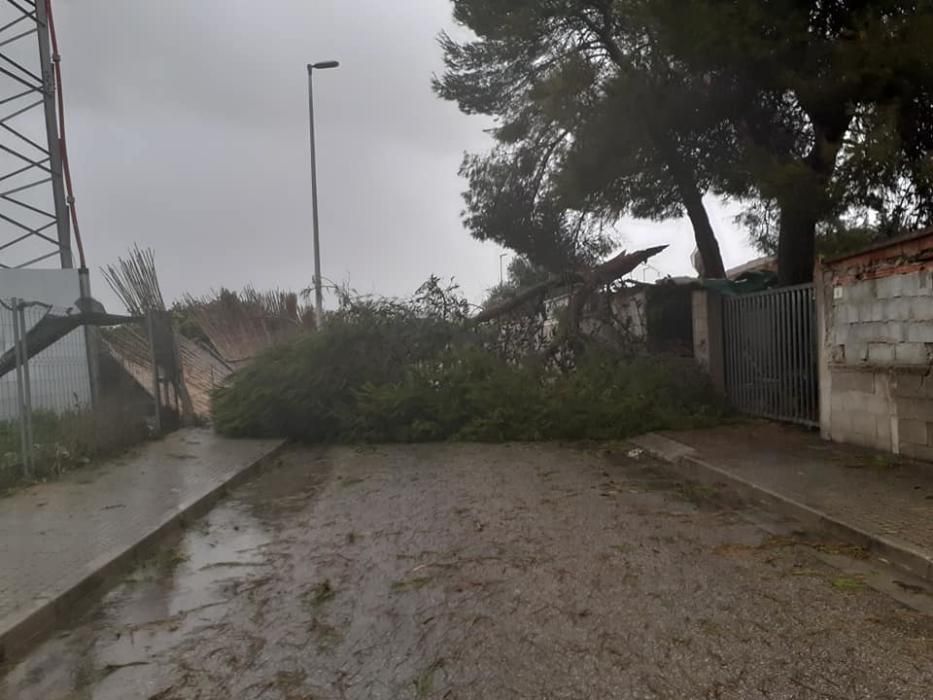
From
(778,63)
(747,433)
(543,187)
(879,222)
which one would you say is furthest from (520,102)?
(747,433)

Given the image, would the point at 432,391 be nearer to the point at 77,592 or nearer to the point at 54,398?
the point at 54,398

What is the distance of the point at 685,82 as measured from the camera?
45.1 ft

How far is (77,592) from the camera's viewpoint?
17.0ft

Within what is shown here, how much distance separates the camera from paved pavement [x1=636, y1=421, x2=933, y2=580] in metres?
5.97

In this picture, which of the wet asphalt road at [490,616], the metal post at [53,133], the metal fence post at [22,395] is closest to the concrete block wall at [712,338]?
the wet asphalt road at [490,616]

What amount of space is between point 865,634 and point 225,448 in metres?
9.81

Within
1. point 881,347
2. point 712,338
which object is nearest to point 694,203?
point 712,338

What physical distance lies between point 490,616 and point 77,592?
270 centimetres

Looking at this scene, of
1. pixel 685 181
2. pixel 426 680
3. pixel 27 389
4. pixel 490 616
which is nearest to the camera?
pixel 426 680

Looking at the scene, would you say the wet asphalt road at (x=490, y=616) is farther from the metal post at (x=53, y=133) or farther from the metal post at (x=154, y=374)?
the metal post at (x=154, y=374)

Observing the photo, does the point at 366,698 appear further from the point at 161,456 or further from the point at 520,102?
the point at 520,102

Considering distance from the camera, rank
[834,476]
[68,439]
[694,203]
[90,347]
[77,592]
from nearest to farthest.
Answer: [77,592] → [834,476] → [68,439] → [90,347] → [694,203]

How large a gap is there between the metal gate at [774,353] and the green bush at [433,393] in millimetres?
607

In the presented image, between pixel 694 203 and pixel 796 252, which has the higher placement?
pixel 694 203
